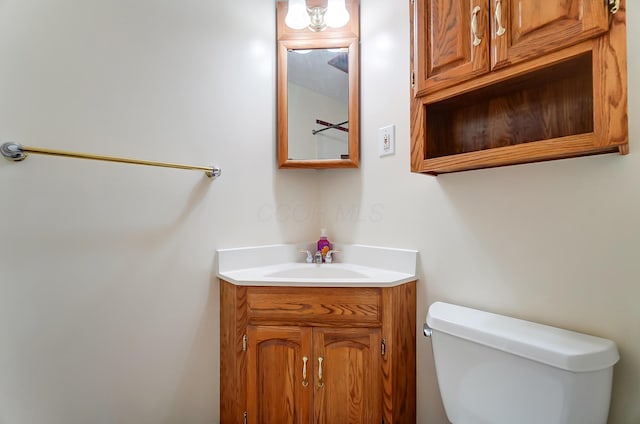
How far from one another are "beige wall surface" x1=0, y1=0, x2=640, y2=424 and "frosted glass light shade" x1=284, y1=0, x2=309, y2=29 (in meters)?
0.13

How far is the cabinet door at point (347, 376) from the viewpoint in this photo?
1.19 metres

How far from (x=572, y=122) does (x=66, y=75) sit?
1.65 metres

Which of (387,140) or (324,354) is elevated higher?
(387,140)

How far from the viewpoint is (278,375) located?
1.24 meters

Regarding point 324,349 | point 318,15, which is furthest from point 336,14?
point 324,349

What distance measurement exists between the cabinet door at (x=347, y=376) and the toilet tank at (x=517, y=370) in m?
0.26

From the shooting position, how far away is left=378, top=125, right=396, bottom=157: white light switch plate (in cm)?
139

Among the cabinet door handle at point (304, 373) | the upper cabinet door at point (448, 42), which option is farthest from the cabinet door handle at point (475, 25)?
the cabinet door handle at point (304, 373)

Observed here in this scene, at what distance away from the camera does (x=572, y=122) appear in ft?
3.00

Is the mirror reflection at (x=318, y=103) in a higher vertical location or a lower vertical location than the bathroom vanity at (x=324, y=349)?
higher

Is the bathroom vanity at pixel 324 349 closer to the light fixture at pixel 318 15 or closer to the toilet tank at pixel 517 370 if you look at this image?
the toilet tank at pixel 517 370

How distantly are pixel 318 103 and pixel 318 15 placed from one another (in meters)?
0.39

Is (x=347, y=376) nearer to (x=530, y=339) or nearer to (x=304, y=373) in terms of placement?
(x=304, y=373)

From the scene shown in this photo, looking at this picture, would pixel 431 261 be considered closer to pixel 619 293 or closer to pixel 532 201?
pixel 532 201
